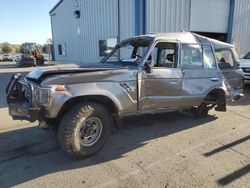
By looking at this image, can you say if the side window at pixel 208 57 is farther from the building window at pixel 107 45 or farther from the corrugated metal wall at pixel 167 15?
the building window at pixel 107 45

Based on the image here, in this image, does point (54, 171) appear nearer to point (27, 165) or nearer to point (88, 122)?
point (27, 165)

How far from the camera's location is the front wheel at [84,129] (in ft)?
11.9

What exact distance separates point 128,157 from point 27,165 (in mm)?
1612

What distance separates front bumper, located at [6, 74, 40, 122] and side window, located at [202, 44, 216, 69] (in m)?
3.75

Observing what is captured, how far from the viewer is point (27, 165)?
3719 mm

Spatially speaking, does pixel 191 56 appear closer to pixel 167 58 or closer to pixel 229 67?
pixel 167 58

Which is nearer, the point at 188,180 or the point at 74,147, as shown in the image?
the point at 188,180

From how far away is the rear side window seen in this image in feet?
16.5

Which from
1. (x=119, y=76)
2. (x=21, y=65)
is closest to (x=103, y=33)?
(x=119, y=76)

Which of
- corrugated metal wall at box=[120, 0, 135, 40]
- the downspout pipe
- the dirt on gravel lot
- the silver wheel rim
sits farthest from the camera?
the downspout pipe

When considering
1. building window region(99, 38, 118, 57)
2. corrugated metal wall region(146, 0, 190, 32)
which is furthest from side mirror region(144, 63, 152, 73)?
building window region(99, 38, 118, 57)

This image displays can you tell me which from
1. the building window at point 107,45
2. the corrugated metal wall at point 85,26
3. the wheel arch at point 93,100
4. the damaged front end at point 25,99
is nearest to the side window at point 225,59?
the wheel arch at point 93,100

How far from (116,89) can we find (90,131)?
2.73 ft

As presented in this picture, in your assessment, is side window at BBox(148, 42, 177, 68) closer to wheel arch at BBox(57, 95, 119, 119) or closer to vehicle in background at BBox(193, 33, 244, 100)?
vehicle in background at BBox(193, 33, 244, 100)
